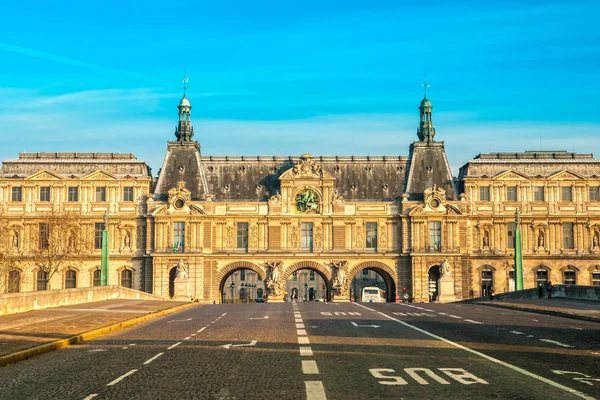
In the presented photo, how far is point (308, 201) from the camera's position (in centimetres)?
9681

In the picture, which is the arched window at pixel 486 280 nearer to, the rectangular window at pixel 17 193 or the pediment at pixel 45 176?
the pediment at pixel 45 176

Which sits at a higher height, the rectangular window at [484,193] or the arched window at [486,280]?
the rectangular window at [484,193]

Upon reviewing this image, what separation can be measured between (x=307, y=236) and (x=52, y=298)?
169 feet

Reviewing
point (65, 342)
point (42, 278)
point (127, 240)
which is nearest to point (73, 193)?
point (127, 240)

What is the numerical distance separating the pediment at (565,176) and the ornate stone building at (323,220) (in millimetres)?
110

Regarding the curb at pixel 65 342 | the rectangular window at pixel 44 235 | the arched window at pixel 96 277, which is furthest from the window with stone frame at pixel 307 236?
the curb at pixel 65 342

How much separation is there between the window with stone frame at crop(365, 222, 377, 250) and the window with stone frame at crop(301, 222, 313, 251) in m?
6.11

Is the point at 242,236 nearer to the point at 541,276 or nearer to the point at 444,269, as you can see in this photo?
the point at 444,269

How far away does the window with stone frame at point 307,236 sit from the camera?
96625mm

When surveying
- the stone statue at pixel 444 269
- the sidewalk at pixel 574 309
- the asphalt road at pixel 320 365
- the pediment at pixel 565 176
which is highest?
the pediment at pixel 565 176

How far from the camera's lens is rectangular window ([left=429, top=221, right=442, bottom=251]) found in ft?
314

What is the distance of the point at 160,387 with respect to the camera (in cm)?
1739

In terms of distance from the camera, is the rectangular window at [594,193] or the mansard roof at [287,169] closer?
the rectangular window at [594,193]

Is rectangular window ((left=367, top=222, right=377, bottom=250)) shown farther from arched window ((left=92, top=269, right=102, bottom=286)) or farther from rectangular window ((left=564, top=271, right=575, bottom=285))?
arched window ((left=92, top=269, right=102, bottom=286))
